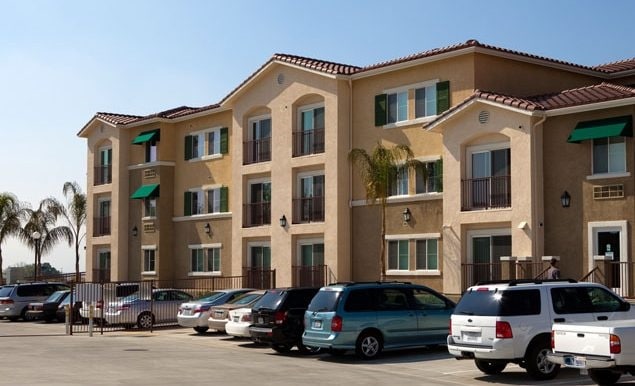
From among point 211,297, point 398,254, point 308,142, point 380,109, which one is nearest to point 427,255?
point 398,254

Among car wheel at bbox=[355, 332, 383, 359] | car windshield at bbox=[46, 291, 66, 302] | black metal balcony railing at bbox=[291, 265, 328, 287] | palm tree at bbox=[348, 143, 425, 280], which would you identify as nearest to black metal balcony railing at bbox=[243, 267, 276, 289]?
black metal balcony railing at bbox=[291, 265, 328, 287]

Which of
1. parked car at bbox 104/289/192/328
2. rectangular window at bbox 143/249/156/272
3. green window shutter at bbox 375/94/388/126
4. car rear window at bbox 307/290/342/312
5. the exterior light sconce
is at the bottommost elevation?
parked car at bbox 104/289/192/328

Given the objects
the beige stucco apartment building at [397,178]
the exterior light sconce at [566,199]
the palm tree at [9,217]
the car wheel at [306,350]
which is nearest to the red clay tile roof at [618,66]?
the beige stucco apartment building at [397,178]

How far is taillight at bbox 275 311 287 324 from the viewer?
2245 centimetres

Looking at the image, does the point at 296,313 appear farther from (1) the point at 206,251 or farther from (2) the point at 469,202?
(1) the point at 206,251

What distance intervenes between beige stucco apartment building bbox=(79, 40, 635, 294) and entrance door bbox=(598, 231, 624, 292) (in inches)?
1.5

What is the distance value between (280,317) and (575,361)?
9.04m

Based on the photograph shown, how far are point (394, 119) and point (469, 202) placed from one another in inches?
191

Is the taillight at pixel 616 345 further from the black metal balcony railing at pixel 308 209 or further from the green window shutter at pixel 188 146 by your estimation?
the green window shutter at pixel 188 146

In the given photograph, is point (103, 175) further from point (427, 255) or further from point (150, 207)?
point (427, 255)

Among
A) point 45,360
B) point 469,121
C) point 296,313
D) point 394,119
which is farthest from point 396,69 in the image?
point 45,360

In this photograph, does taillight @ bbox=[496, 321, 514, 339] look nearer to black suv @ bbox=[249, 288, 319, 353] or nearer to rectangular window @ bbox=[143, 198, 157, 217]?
black suv @ bbox=[249, 288, 319, 353]

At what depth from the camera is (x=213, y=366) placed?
19562 millimetres

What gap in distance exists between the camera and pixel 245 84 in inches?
1510
